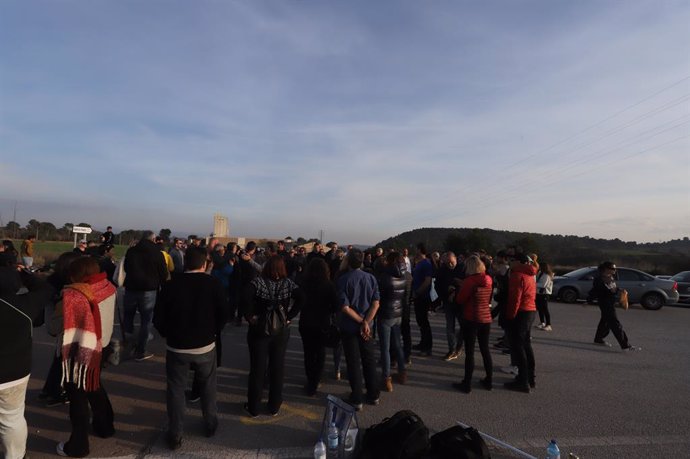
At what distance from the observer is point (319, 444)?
11.2 ft

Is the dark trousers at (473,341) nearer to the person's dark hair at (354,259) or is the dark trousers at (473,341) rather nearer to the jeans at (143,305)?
the person's dark hair at (354,259)

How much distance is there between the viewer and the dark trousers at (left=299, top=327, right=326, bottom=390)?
16.7ft

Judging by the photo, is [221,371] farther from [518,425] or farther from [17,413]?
[518,425]

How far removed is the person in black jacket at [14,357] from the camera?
3.05 meters

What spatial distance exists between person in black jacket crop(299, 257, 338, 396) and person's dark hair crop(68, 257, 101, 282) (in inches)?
86.7

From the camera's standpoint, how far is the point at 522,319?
218 inches

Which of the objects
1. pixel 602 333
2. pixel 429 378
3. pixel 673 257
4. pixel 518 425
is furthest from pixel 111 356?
pixel 673 257

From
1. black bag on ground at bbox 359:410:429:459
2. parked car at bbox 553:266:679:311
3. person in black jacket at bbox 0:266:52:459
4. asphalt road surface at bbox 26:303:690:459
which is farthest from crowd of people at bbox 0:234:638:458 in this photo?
parked car at bbox 553:266:679:311

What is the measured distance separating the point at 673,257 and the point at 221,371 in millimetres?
38206

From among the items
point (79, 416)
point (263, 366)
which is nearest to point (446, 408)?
point (263, 366)

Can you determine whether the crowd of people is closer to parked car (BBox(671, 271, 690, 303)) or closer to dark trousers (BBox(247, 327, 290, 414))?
dark trousers (BBox(247, 327, 290, 414))

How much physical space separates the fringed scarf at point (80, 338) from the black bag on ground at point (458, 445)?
119 inches

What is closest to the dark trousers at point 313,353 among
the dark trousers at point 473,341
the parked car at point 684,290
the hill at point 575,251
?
the dark trousers at point 473,341

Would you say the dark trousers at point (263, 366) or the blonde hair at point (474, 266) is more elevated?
the blonde hair at point (474, 266)
